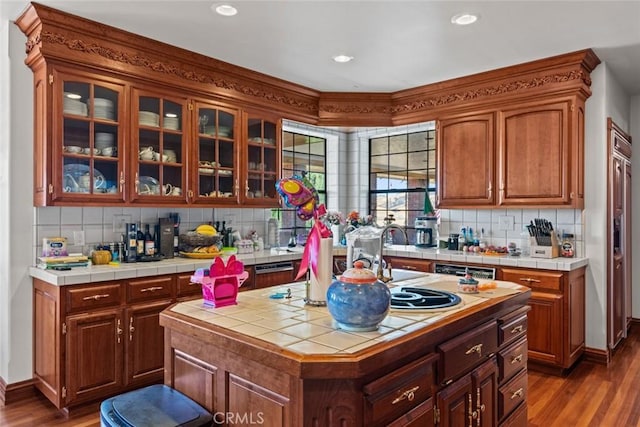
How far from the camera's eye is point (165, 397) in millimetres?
1678

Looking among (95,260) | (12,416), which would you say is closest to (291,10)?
(95,260)

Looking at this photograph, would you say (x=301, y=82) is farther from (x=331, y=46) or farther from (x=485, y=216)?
(x=485, y=216)

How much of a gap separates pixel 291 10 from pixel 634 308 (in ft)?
16.7

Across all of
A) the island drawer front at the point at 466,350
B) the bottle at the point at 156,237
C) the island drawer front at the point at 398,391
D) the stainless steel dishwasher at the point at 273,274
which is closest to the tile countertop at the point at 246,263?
the stainless steel dishwasher at the point at 273,274

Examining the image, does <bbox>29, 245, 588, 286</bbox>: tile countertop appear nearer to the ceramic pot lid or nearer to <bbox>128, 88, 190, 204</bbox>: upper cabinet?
<bbox>128, 88, 190, 204</bbox>: upper cabinet

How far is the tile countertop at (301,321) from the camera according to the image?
1392 millimetres

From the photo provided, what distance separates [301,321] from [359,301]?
30 cm

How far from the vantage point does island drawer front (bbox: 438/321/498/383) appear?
1707 millimetres

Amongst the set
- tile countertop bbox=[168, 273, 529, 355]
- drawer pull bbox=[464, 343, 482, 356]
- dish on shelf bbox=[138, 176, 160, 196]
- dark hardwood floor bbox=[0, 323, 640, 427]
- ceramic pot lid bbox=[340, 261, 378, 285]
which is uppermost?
dish on shelf bbox=[138, 176, 160, 196]

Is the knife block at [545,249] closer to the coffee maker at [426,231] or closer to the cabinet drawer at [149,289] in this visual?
the coffee maker at [426,231]

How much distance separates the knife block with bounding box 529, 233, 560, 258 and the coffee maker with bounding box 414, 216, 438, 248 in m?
1.21

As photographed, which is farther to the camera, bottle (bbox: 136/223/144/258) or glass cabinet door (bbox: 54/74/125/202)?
bottle (bbox: 136/223/144/258)

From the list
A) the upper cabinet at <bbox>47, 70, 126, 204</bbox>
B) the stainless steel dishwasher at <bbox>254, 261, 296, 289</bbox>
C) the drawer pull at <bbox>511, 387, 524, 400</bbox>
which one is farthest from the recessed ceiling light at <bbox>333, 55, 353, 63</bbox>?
the drawer pull at <bbox>511, 387, 524, 400</bbox>

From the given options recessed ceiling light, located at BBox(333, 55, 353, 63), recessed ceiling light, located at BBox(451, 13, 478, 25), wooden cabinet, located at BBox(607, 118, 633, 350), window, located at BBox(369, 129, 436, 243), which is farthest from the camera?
window, located at BBox(369, 129, 436, 243)
